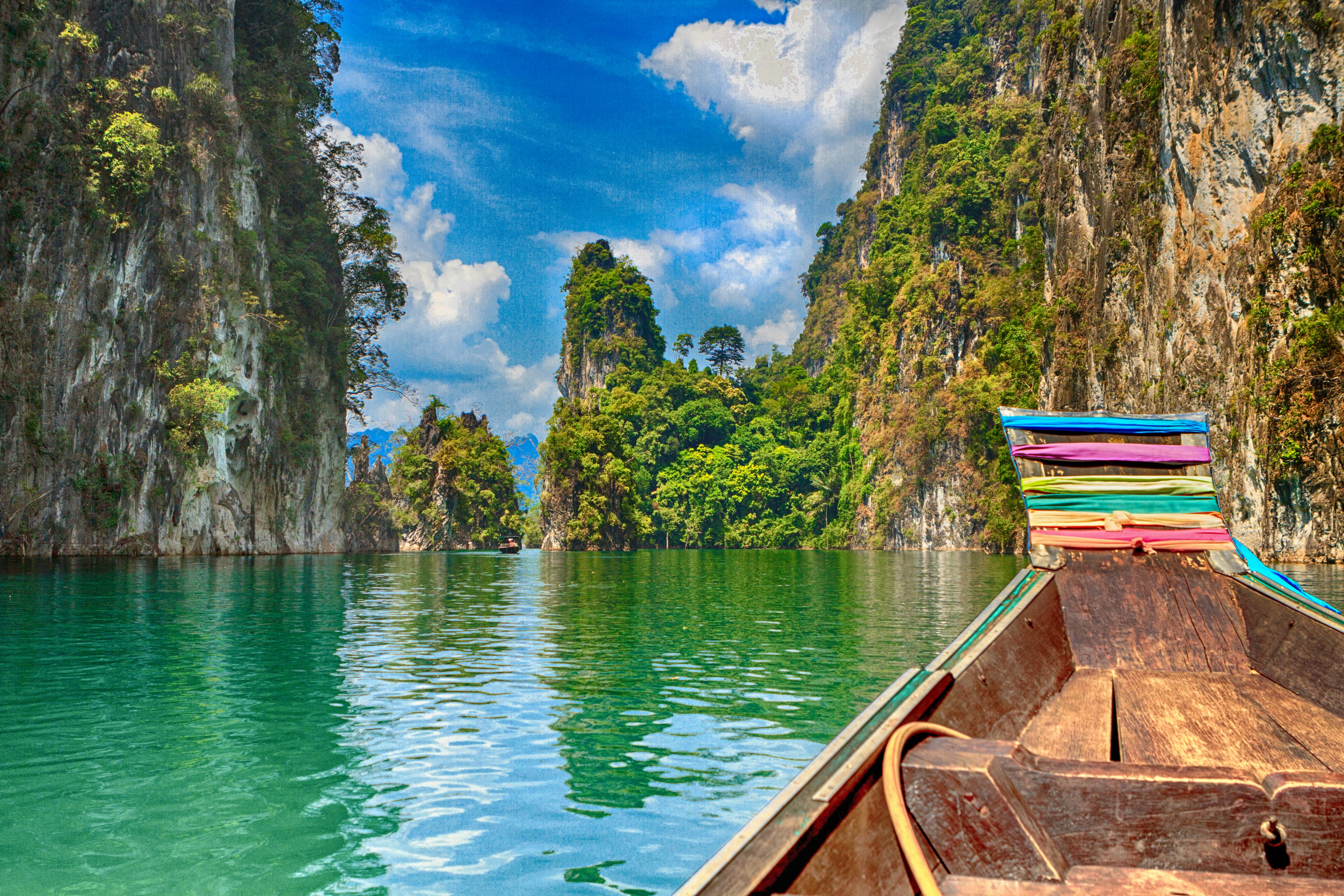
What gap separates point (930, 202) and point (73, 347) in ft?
159

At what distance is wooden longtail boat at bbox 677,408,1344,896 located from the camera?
89.0 inches

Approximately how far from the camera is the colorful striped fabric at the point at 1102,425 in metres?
6.79

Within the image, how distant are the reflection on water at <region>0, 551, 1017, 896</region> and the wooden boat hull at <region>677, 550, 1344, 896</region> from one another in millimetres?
1702

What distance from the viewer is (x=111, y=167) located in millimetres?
28891

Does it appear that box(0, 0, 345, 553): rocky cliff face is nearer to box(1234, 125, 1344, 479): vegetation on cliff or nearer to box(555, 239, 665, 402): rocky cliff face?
box(1234, 125, 1344, 479): vegetation on cliff

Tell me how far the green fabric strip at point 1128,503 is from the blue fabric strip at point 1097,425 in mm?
623

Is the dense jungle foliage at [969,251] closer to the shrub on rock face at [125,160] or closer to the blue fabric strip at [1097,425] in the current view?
the blue fabric strip at [1097,425]


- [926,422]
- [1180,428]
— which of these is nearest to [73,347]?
[1180,428]

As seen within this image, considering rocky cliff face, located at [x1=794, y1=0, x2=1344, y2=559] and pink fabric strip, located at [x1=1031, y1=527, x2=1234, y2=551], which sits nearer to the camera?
pink fabric strip, located at [x1=1031, y1=527, x2=1234, y2=551]

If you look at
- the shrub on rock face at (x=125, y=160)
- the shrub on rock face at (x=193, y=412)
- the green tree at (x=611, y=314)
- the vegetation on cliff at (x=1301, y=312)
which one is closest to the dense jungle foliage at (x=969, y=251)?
the vegetation on cliff at (x=1301, y=312)

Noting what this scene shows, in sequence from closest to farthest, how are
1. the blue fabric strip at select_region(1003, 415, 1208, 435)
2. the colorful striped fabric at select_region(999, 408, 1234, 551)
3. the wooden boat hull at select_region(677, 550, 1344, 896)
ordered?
the wooden boat hull at select_region(677, 550, 1344, 896) → the colorful striped fabric at select_region(999, 408, 1234, 551) → the blue fabric strip at select_region(1003, 415, 1208, 435)

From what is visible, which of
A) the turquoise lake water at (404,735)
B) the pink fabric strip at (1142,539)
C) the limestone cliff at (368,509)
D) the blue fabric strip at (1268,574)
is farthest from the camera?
the limestone cliff at (368,509)

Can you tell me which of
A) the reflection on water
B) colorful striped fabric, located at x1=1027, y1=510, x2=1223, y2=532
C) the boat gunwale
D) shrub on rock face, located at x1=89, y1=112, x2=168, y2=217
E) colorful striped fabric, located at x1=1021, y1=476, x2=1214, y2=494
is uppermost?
shrub on rock face, located at x1=89, y1=112, x2=168, y2=217

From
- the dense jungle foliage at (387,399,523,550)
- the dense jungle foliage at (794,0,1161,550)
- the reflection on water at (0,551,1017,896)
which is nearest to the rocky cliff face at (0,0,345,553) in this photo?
the reflection on water at (0,551,1017,896)
